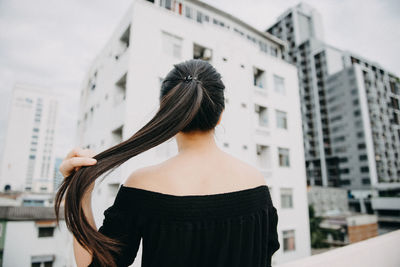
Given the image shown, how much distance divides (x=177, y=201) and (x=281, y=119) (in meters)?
13.2

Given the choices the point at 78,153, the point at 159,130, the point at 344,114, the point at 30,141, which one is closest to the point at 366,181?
the point at 344,114

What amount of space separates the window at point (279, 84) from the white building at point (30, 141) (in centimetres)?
6958

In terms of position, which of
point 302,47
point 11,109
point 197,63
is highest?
point 302,47

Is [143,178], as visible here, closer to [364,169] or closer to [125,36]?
[125,36]

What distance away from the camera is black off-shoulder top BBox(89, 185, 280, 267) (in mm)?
657

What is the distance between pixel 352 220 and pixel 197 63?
25110 millimetres

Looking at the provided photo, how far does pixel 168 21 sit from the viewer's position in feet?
28.8

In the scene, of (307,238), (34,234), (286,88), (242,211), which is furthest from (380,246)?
(34,234)

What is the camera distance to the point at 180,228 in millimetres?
664

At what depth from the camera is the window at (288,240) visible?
36.0ft

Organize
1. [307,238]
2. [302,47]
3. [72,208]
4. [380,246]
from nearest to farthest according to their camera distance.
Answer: [72,208], [380,246], [307,238], [302,47]

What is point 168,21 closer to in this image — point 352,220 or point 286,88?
point 286,88

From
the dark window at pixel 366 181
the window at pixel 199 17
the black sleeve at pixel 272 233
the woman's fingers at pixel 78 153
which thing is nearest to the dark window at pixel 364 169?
the dark window at pixel 366 181

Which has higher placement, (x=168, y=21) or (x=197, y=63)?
(x=168, y=21)
